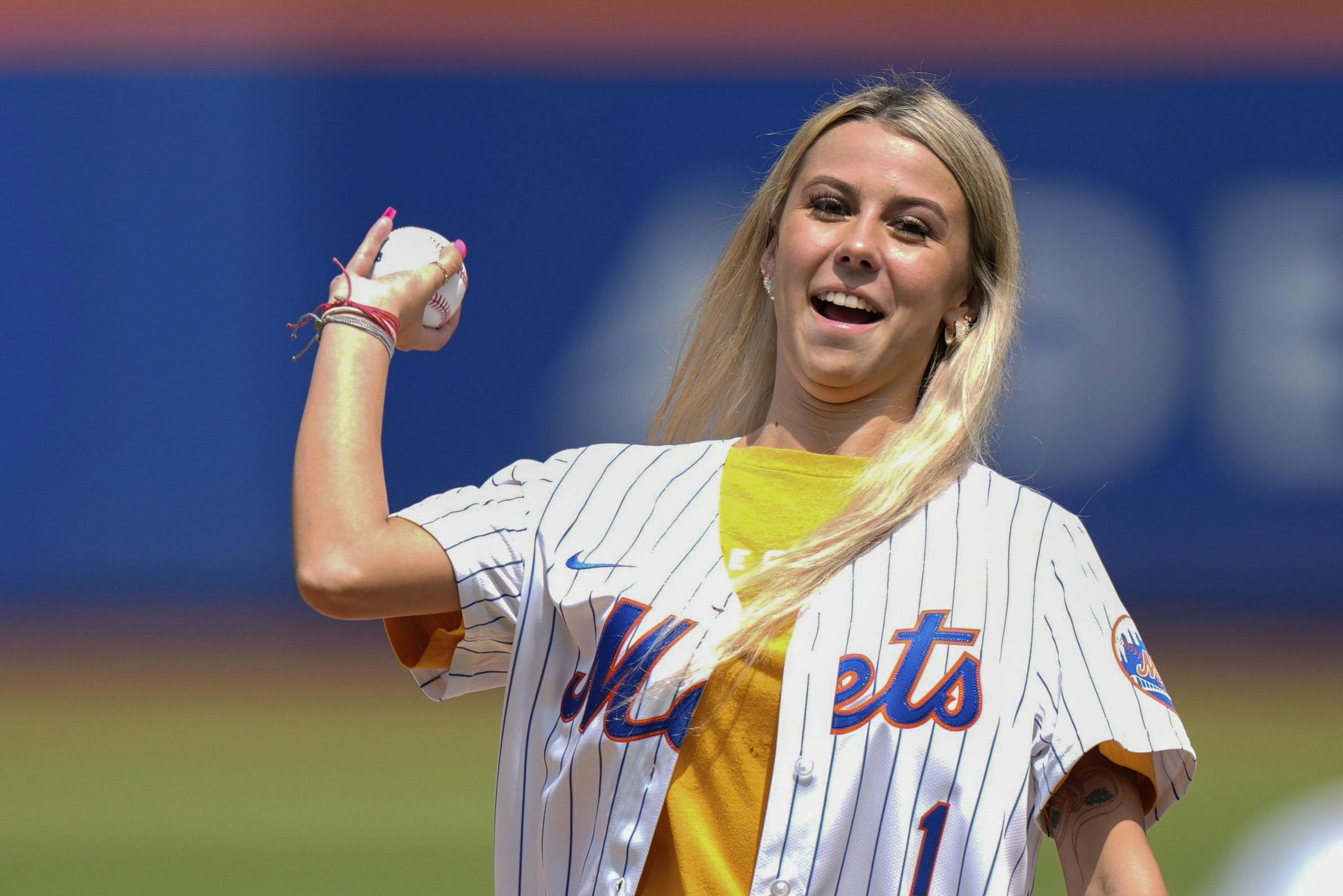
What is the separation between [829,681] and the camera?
52.5 inches

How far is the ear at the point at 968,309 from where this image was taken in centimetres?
165

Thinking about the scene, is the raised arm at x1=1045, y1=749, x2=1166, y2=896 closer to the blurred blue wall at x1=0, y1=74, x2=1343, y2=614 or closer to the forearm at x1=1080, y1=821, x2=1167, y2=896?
the forearm at x1=1080, y1=821, x2=1167, y2=896

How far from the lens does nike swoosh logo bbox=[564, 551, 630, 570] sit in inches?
56.1

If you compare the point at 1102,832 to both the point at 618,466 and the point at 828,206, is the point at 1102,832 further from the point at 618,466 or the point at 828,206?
the point at 828,206

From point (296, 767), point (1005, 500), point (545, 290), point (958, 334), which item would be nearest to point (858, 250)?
point (958, 334)

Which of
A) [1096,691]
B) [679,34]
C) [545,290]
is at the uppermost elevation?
[679,34]

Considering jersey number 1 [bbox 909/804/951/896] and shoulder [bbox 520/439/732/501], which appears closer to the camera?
jersey number 1 [bbox 909/804/951/896]

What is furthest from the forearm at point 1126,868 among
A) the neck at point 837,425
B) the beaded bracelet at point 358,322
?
the beaded bracelet at point 358,322

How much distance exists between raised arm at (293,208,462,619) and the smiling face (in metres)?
0.46

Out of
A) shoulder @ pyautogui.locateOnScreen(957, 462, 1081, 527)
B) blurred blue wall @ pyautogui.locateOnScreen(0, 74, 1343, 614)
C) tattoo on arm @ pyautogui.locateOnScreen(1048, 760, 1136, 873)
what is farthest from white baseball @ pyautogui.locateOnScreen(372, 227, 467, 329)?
blurred blue wall @ pyautogui.locateOnScreen(0, 74, 1343, 614)

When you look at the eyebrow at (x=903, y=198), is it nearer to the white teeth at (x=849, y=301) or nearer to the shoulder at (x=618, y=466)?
the white teeth at (x=849, y=301)

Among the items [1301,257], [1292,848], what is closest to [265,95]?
[1301,257]

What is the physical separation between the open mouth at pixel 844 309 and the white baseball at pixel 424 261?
401 millimetres

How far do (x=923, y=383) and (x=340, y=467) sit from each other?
2.24 feet
